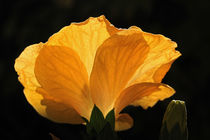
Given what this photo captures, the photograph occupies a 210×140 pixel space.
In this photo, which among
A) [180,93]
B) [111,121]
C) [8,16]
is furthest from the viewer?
[8,16]

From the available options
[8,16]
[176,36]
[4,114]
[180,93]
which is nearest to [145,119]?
[180,93]

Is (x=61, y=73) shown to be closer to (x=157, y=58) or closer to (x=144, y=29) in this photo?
(x=157, y=58)

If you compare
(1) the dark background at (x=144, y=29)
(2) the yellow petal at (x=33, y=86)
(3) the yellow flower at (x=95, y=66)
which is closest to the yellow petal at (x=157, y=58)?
(3) the yellow flower at (x=95, y=66)

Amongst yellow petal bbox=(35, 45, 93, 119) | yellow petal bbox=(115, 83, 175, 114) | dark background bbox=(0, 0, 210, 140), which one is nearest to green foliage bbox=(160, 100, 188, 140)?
yellow petal bbox=(115, 83, 175, 114)

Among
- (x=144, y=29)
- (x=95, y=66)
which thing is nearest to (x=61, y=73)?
(x=95, y=66)

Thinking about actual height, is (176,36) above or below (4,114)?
above

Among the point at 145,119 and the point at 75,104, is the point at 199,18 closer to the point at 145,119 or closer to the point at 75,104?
the point at 145,119

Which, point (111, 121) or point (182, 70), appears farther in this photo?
point (182, 70)
